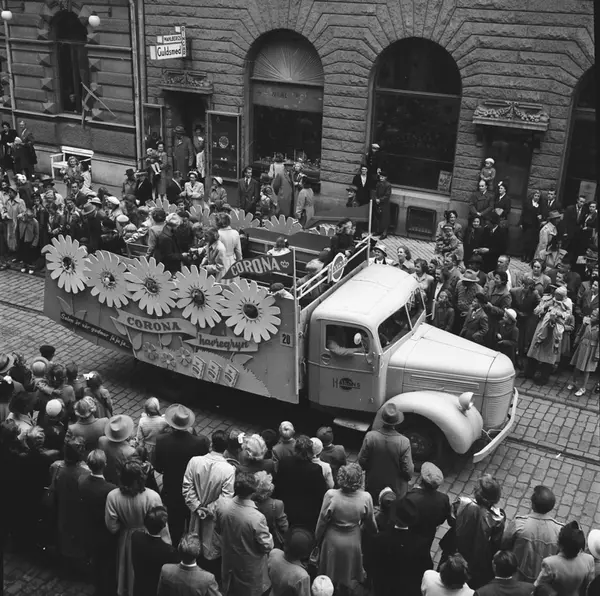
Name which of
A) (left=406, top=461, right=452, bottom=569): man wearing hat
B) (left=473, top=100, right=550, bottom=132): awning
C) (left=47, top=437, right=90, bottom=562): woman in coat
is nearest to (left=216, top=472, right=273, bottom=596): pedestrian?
(left=406, top=461, right=452, bottom=569): man wearing hat

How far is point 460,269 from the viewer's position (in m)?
12.3

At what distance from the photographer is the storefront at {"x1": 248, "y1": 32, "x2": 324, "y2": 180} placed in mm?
19672

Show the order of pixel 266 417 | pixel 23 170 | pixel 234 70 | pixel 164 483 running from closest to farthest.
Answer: pixel 164 483
pixel 266 417
pixel 234 70
pixel 23 170

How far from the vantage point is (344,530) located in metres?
6.56

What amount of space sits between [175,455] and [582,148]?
13.0 m

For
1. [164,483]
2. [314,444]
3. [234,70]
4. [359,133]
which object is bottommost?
[164,483]

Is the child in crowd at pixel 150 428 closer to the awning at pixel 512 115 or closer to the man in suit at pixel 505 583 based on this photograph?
the man in suit at pixel 505 583

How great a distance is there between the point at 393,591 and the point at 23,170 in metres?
19.2

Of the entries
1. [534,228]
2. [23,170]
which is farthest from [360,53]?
[23,170]

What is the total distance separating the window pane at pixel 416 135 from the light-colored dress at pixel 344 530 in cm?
1337

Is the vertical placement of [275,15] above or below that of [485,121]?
above

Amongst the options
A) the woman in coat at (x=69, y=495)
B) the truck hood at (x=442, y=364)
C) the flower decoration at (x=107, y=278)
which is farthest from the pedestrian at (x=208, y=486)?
the flower decoration at (x=107, y=278)

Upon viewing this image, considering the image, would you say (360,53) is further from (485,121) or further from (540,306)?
(540,306)

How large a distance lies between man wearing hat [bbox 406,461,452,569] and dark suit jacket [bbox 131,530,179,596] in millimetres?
2022
